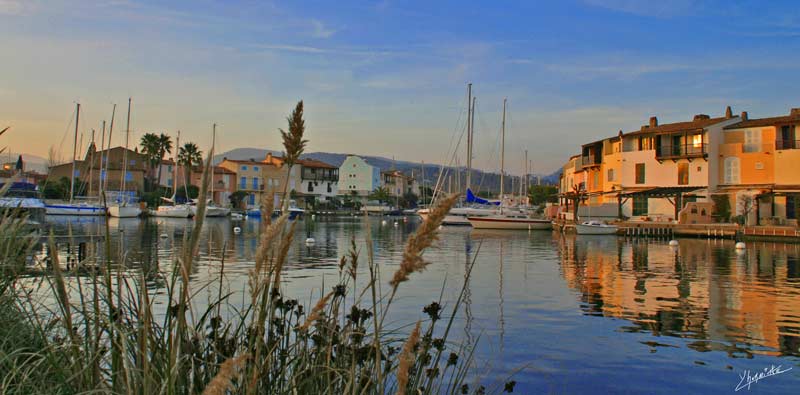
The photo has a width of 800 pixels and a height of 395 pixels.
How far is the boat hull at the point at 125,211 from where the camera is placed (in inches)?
2103

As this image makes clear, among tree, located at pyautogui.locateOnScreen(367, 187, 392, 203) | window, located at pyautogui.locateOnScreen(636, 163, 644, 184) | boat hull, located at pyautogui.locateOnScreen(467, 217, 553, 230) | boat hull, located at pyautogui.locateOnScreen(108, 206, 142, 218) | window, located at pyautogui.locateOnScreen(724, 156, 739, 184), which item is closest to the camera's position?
window, located at pyautogui.locateOnScreen(724, 156, 739, 184)

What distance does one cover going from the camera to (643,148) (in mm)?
47781

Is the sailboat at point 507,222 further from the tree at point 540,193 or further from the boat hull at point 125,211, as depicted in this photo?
the tree at point 540,193

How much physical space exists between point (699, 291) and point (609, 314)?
448cm

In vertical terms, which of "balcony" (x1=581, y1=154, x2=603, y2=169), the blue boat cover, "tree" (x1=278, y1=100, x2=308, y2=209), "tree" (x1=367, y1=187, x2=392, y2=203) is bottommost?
"tree" (x1=278, y1=100, x2=308, y2=209)

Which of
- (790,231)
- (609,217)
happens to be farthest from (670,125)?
(790,231)

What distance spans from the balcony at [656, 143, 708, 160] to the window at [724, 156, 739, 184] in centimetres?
160

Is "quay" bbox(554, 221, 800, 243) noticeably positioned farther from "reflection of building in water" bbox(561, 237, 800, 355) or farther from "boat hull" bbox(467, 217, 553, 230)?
"reflection of building in water" bbox(561, 237, 800, 355)

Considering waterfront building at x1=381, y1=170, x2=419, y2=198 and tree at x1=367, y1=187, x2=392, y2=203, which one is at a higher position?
waterfront building at x1=381, y1=170, x2=419, y2=198

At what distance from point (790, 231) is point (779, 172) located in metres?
9.09

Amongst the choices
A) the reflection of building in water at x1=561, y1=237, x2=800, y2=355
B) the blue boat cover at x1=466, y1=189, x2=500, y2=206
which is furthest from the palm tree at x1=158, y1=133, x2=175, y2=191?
the reflection of building in water at x1=561, y1=237, x2=800, y2=355

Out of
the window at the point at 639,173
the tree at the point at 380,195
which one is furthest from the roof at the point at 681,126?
the tree at the point at 380,195

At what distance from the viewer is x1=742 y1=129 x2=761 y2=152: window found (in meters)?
42.6

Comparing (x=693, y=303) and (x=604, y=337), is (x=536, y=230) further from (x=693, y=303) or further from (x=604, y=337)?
(x=604, y=337)
